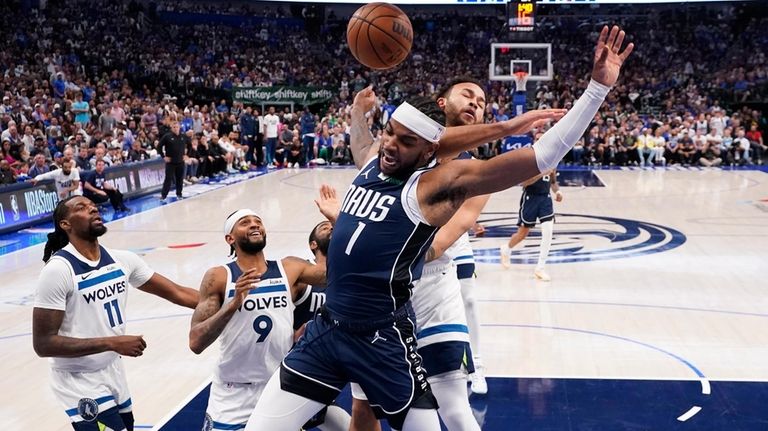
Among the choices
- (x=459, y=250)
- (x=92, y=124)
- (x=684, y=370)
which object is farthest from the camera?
(x=92, y=124)

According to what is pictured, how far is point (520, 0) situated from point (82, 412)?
2434cm

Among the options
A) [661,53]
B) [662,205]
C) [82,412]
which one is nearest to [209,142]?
[662,205]

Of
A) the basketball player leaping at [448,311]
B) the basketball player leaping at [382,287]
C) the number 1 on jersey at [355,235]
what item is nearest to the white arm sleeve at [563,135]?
the basketball player leaping at [382,287]

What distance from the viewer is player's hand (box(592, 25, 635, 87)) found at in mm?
3379

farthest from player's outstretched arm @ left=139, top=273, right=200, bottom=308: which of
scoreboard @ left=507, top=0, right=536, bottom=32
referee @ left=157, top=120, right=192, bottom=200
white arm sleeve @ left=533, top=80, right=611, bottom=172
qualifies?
scoreboard @ left=507, top=0, right=536, bottom=32

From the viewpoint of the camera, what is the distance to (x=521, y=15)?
86.6 ft

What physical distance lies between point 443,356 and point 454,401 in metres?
0.27

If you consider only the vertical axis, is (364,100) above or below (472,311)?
above

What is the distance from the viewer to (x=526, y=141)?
2445cm

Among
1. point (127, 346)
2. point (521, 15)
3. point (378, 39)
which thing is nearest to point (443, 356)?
point (127, 346)

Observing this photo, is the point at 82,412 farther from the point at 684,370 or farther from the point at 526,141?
the point at 526,141

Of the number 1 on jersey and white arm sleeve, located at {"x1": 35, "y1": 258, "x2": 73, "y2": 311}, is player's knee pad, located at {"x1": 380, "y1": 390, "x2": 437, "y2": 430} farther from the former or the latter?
white arm sleeve, located at {"x1": 35, "y1": 258, "x2": 73, "y2": 311}

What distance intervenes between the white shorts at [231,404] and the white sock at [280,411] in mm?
535

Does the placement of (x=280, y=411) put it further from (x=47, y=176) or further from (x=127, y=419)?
(x=47, y=176)
